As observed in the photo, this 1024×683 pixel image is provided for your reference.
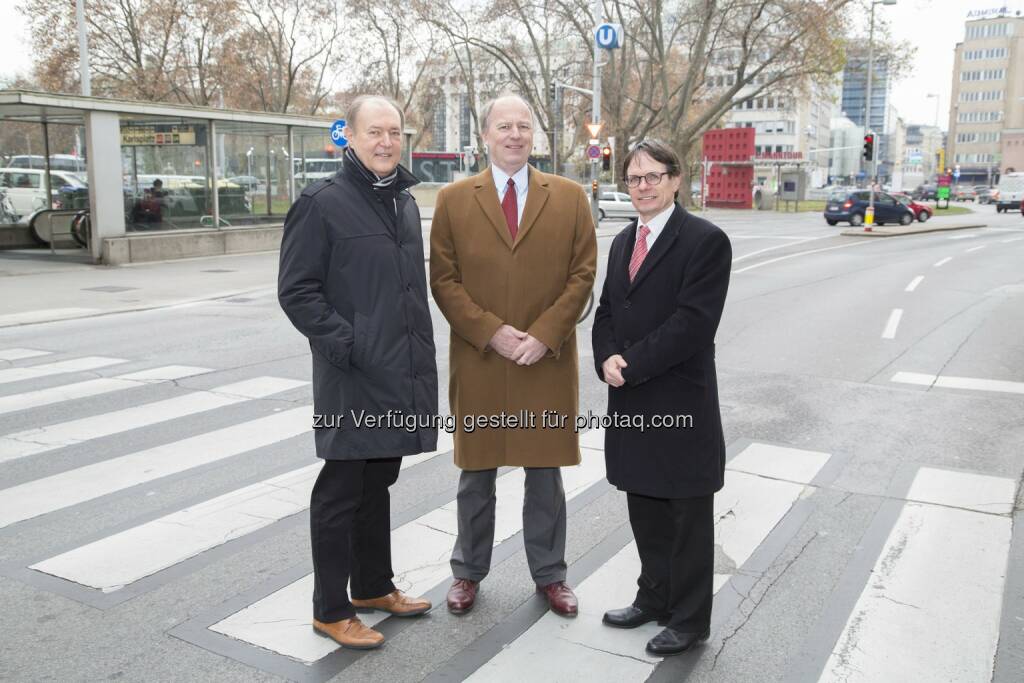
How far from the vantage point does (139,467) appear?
5711 millimetres

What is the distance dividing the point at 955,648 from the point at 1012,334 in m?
8.62

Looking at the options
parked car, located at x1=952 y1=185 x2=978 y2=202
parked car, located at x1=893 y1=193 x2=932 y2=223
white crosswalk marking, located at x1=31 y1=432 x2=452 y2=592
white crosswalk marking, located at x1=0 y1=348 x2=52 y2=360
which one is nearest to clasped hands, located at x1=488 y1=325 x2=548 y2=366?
white crosswalk marking, located at x1=31 y1=432 x2=452 y2=592

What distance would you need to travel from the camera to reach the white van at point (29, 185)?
20.9 meters

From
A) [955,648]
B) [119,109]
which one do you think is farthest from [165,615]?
[119,109]

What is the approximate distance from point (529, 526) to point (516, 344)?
0.81 m

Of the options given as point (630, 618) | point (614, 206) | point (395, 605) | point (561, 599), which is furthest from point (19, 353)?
point (614, 206)

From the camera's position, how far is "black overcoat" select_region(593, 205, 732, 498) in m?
3.33

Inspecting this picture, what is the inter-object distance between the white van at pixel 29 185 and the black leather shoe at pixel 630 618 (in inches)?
793

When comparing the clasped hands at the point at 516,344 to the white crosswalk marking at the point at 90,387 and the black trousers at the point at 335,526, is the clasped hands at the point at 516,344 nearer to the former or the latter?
the black trousers at the point at 335,526

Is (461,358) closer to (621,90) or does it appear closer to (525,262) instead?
(525,262)

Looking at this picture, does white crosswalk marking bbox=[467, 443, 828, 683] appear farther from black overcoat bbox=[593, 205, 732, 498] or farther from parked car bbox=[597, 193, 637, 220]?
parked car bbox=[597, 193, 637, 220]

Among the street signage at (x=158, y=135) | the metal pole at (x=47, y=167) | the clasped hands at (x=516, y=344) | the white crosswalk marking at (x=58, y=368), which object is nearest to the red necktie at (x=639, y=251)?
the clasped hands at (x=516, y=344)

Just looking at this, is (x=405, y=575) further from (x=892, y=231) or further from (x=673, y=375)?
Result: (x=892, y=231)

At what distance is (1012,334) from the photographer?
10.8 m
